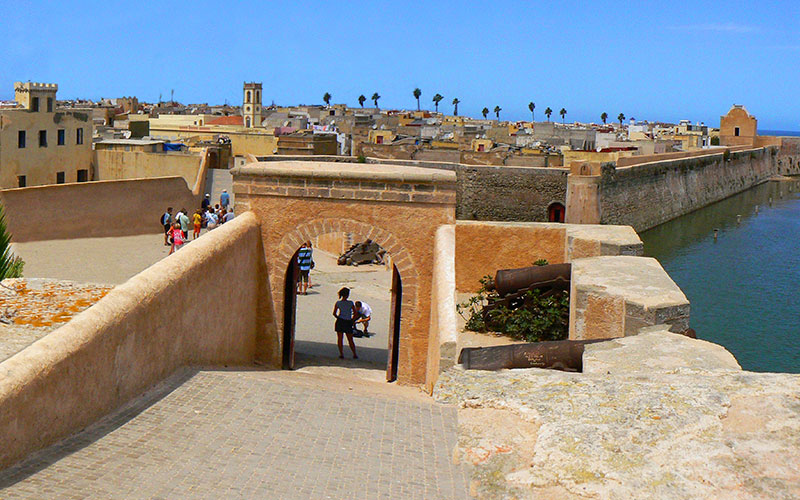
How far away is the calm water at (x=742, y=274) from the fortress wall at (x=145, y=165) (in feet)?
45.0

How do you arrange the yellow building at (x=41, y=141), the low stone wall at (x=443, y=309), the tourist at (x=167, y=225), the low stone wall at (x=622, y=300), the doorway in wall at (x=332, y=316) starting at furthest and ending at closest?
1. the yellow building at (x=41, y=141)
2. the tourist at (x=167, y=225)
3. the doorway in wall at (x=332, y=316)
4. the low stone wall at (x=622, y=300)
5. the low stone wall at (x=443, y=309)

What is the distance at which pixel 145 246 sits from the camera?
61.6ft

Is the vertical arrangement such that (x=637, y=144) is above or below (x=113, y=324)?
above

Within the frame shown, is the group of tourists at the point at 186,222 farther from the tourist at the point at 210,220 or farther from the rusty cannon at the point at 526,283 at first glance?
the rusty cannon at the point at 526,283

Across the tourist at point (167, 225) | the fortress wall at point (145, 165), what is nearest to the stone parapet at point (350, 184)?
the tourist at point (167, 225)

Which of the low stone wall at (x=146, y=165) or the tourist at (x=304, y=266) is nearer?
the tourist at (x=304, y=266)

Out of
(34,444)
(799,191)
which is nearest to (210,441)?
(34,444)

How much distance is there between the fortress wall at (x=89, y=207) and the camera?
1684 centimetres

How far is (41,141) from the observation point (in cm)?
3019

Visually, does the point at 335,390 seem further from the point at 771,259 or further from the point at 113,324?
the point at 771,259

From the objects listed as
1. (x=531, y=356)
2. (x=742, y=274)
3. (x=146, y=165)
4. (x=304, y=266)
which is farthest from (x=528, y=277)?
(x=146, y=165)

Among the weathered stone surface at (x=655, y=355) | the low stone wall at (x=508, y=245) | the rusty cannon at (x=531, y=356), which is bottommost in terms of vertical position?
the rusty cannon at (x=531, y=356)

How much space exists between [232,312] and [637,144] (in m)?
44.6

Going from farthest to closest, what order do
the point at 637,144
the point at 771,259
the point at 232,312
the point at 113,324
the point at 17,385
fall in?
the point at 637,144, the point at 771,259, the point at 232,312, the point at 113,324, the point at 17,385
